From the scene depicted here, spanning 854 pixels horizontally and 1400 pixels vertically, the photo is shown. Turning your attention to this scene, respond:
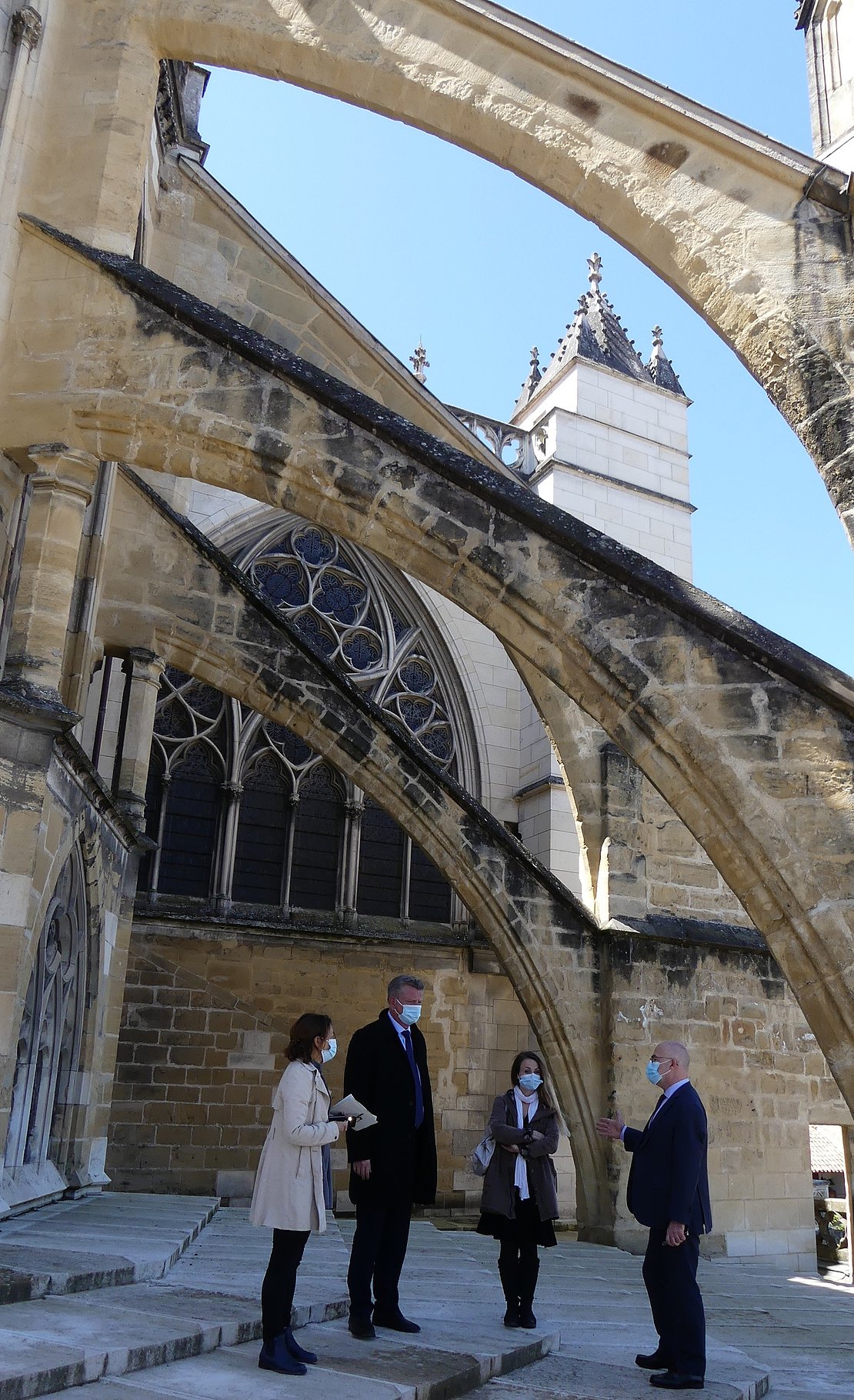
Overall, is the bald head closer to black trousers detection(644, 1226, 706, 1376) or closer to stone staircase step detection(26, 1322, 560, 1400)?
black trousers detection(644, 1226, 706, 1376)

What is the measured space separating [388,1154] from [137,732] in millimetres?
4339

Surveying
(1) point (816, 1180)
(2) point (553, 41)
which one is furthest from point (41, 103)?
(1) point (816, 1180)

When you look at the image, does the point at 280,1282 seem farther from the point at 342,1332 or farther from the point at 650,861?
the point at 650,861

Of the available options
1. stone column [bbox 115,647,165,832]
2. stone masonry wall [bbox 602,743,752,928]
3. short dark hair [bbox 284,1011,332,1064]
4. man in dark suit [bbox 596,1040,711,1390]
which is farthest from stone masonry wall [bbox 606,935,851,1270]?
short dark hair [bbox 284,1011,332,1064]

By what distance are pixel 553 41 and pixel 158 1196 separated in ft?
22.6

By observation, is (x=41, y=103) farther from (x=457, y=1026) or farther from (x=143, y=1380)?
(x=457, y=1026)

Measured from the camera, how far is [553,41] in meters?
5.83

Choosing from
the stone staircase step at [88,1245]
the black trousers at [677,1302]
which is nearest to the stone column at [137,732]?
the stone staircase step at [88,1245]

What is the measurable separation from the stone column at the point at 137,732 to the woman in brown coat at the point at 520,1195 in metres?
3.62

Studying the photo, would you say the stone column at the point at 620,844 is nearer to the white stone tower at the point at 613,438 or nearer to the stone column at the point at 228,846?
the stone column at the point at 228,846

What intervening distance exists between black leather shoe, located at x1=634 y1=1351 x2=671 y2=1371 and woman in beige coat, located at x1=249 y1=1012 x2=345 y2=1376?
3.43 ft

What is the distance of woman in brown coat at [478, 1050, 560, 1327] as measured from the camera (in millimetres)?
3822

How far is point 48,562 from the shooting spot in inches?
196

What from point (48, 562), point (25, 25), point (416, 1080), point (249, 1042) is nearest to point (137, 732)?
point (48, 562)
